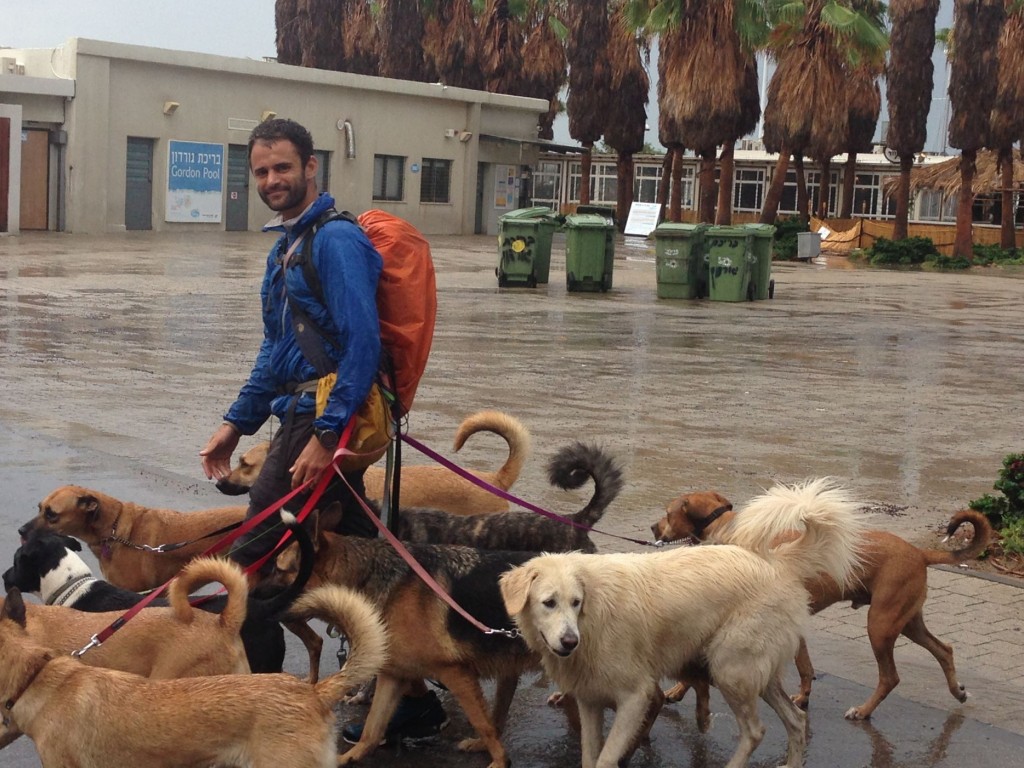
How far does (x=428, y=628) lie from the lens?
4.81 meters

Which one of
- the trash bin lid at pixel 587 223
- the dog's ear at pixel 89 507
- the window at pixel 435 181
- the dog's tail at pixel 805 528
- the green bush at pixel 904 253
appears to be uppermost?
the window at pixel 435 181

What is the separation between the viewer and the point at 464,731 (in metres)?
5.32

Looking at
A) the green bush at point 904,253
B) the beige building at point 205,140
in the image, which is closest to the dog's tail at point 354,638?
the beige building at point 205,140

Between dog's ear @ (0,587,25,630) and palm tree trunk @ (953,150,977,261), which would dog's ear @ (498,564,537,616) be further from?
palm tree trunk @ (953,150,977,261)

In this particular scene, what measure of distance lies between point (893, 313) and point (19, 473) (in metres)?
18.9

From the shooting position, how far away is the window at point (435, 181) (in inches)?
1861

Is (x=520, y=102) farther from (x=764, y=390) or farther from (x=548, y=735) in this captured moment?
(x=548, y=735)

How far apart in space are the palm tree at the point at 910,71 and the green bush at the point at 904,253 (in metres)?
4.19

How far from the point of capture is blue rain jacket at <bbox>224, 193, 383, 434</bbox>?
463 centimetres

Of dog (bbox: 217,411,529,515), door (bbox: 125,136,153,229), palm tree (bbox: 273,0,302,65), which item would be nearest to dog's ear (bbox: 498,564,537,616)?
dog (bbox: 217,411,529,515)

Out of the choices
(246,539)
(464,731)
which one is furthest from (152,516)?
(464,731)

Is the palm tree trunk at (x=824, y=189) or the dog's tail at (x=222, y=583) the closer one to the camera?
the dog's tail at (x=222, y=583)

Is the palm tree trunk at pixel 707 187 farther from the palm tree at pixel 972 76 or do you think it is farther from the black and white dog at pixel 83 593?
the black and white dog at pixel 83 593

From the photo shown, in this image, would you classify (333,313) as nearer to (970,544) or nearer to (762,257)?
(970,544)
